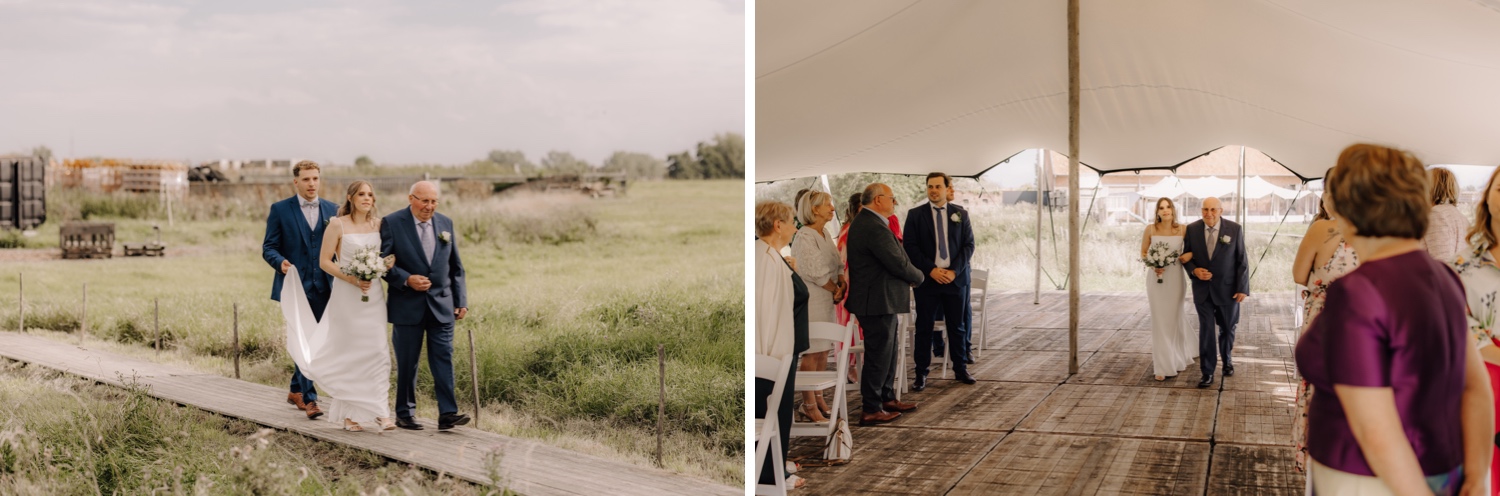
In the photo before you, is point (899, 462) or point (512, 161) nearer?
point (899, 462)

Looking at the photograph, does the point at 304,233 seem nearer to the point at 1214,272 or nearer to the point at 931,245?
the point at 931,245

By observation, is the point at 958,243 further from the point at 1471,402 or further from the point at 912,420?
the point at 1471,402

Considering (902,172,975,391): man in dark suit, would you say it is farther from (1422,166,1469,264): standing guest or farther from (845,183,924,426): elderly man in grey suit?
(1422,166,1469,264): standing guest

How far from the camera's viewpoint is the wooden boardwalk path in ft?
18.0

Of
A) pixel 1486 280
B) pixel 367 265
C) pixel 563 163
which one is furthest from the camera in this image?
pixel 563 163

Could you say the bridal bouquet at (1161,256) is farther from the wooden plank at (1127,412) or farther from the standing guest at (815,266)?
the standing guest at (815,266)

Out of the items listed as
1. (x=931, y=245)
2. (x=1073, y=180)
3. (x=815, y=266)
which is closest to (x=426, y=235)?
(x=815, y=266)

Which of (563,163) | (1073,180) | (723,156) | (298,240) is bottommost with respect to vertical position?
(298,240)

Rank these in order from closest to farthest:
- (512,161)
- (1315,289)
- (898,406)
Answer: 1. (1315,289)
2. (898,406)
3. (512,161)

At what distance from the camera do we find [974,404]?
6.34m

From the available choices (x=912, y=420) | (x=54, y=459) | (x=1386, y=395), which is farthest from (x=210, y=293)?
(x=1386, y=395)

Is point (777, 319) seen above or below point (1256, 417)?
above

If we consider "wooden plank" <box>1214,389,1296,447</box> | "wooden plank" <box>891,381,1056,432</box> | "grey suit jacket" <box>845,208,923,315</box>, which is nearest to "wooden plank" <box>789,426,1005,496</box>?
"wooden plank" <box>891,381,1056,432</box>

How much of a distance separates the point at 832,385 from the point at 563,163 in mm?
5490
